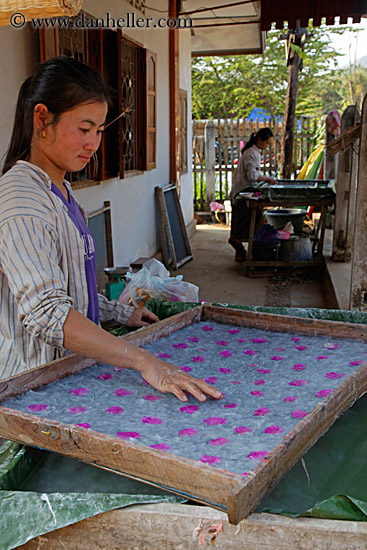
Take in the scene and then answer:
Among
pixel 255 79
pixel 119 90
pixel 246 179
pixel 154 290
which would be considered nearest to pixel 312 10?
pixel 246 179

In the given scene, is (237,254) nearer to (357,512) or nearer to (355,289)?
(355,289)

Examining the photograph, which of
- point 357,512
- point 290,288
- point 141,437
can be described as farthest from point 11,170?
point 290,288

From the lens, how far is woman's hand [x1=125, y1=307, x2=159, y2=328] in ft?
7.41

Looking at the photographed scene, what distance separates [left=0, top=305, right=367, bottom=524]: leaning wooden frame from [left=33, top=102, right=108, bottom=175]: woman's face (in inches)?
23.1

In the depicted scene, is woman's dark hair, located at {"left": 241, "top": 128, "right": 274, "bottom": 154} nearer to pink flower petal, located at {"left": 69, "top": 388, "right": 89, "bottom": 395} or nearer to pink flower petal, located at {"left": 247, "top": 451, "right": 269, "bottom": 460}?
pink flower petal, located at {"left": 69, "top": 388, "right": 89, "bottom": 395}

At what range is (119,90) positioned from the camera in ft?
18.0

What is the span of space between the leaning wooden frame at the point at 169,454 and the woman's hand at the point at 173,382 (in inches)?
10.9

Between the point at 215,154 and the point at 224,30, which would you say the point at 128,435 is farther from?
the point at 215,154

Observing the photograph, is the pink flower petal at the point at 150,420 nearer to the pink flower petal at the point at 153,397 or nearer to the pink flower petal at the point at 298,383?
the pink flower petal at the point at 153,397

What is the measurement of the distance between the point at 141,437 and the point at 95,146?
2.83ft

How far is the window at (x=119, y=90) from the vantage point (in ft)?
15.2

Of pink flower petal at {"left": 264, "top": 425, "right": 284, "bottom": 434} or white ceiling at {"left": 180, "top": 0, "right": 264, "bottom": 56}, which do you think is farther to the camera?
white ceiling at {"left": 180, "top": 0, "right": 264, "bottom": 56}

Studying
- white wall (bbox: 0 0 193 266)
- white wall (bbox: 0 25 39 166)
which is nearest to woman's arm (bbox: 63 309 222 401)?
white wall (bbox: 0 25 39 166)

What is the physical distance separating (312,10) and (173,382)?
7524 mm
